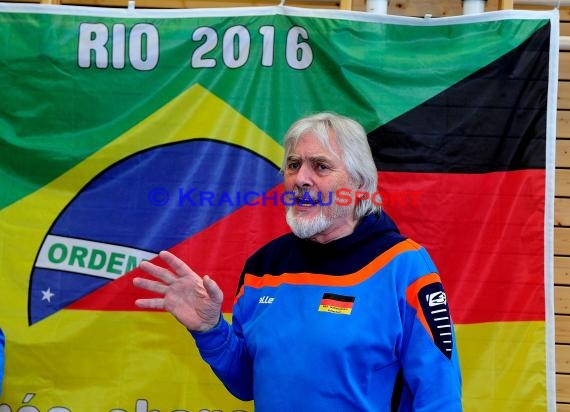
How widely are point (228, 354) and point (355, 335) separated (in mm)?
364

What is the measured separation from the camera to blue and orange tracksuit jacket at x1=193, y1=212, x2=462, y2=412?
65.9 inches

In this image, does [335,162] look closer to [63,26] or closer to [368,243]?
[368,243]

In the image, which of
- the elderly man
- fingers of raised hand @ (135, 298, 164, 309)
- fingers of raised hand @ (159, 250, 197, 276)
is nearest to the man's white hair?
the elderly man

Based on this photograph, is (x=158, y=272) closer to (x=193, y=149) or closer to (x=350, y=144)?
(x=350, y=144)

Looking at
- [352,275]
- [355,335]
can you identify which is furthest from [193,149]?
[355,335]

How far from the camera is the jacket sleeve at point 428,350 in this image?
5.41 ft

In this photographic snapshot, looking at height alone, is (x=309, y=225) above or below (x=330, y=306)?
above

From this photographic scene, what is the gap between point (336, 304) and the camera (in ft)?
5.68

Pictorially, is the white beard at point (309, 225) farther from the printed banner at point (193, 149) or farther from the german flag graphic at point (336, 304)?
the printed banner at point (193, 149)

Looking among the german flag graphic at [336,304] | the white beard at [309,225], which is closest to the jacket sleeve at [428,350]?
the german flag graphic at [336,304]

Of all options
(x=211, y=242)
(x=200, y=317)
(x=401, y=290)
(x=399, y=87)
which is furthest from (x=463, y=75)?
(x=200, y=317)

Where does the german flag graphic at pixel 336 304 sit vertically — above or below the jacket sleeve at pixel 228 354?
above

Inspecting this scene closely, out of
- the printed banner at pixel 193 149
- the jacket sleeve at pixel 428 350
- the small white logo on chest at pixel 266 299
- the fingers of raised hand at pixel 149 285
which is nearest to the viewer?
the jacket sleeve at pixel 428 350

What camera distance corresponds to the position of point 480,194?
9.51ft
